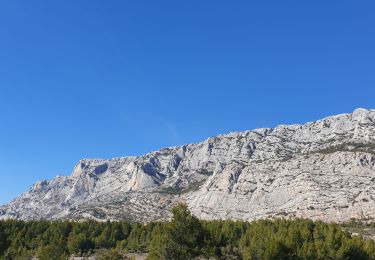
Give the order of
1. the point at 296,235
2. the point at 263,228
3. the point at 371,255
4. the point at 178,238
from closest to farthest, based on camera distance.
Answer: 1. the point at 178,238
2. the point at 371,255
3. the point at 296,235
4. the point at 263,228

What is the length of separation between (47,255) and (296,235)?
6020 centimetres

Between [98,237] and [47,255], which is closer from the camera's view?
[47,255]

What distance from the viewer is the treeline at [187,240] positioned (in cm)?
8362

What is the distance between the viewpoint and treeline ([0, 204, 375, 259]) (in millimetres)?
83625

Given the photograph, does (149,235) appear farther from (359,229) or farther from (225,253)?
(359,229)

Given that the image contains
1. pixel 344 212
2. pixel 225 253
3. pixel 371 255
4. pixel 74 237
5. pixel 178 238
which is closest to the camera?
→ pixel 178 238

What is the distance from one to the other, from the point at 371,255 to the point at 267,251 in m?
28.4

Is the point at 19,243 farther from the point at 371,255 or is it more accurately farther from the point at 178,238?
the point at 371,255

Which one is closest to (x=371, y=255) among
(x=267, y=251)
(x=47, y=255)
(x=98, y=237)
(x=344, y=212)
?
(x=267, y=251)

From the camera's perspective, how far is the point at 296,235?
106m

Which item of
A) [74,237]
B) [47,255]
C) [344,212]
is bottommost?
[47,255]

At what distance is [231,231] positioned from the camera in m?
139

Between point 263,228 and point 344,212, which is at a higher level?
point 344,212

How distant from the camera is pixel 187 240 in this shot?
271 feet
